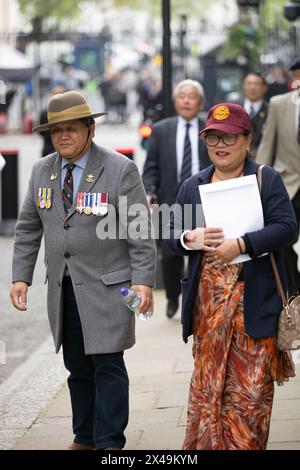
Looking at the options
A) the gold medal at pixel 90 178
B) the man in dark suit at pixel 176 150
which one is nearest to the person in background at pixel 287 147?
the man in dark suit at pixel 176 150

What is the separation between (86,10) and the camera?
71500mm

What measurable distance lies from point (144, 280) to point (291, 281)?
3574 mm

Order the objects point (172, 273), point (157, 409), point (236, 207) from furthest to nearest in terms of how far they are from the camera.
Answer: point (172, 273) < point (157, 409) < point (236, 207)

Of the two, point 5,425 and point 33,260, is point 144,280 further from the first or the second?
point 5,425

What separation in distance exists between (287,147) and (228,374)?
4.22 metres

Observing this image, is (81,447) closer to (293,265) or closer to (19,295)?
(19,295)

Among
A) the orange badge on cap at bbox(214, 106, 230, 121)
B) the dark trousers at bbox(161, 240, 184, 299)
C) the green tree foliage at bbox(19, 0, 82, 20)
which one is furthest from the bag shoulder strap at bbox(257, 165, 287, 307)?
the green tree foliage at bbox(19, 0, 82, 20)

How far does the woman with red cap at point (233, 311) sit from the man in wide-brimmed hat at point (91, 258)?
507 millimetres

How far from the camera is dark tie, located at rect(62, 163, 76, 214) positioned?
19.6ft

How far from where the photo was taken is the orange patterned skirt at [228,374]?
525 cm

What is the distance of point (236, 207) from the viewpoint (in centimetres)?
538

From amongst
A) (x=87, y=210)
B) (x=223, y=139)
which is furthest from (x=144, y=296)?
(x=223, y=139)

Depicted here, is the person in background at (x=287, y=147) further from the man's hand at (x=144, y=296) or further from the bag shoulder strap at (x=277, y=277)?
the bag shoulder strap at (x=277, y=277)

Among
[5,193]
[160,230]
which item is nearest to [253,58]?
[5,193]
